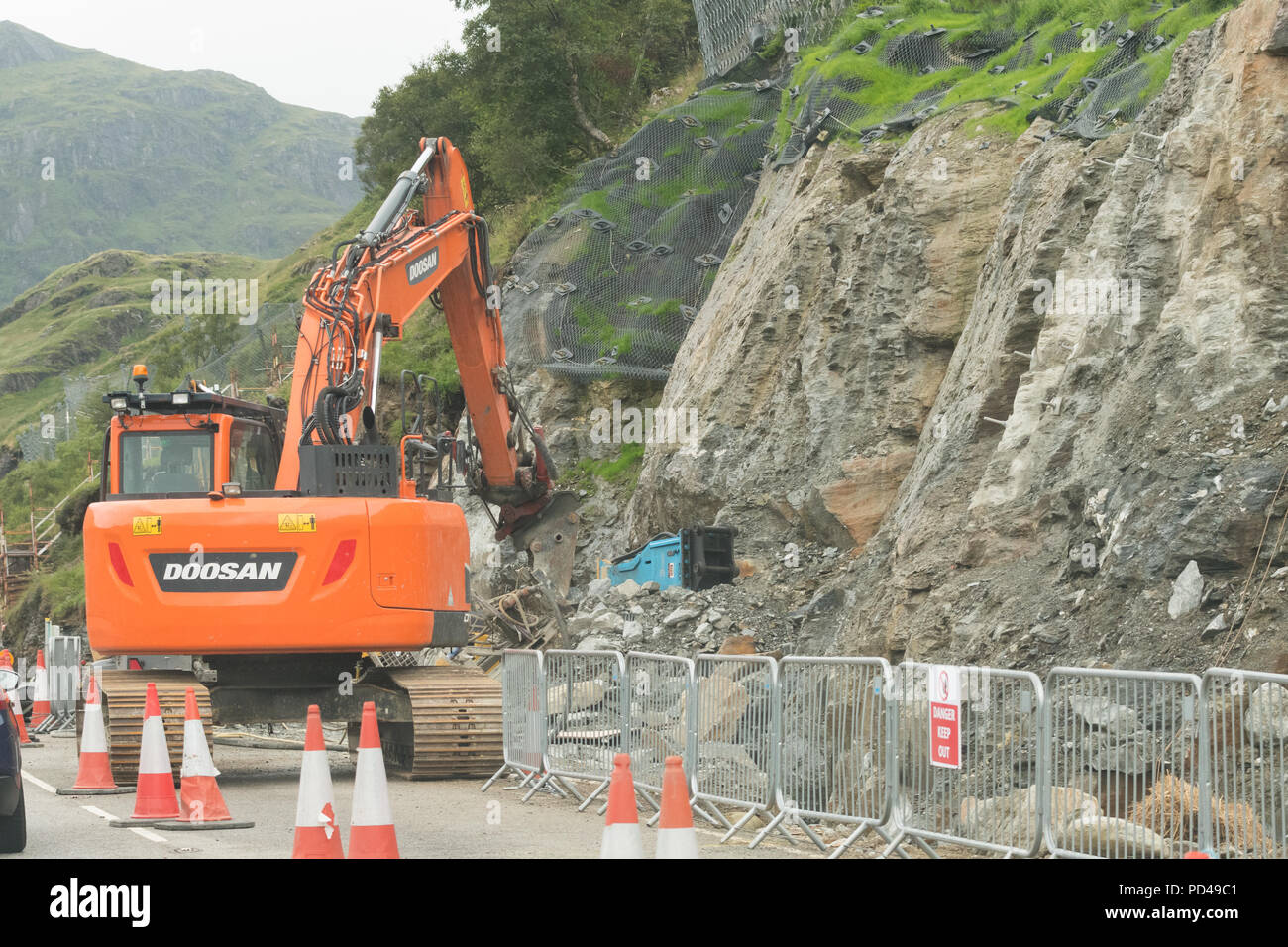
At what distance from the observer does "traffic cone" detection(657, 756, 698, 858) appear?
662 centimetres

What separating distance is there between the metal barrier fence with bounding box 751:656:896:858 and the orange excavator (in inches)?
164

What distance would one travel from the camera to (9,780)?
873 centimetres

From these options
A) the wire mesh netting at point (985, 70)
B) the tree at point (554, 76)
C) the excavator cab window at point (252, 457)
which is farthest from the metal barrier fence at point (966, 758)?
the tree at point (554, 76)

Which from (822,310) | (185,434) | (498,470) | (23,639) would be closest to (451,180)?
(498,470)

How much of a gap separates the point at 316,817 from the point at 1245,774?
15.9ft

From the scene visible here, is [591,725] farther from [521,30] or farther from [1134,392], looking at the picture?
[521,30]

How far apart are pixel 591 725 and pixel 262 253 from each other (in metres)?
196

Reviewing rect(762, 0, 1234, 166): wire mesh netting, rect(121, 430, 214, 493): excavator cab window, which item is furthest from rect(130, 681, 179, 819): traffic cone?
rect(762, 0, 1234, 166): wire mesh netting

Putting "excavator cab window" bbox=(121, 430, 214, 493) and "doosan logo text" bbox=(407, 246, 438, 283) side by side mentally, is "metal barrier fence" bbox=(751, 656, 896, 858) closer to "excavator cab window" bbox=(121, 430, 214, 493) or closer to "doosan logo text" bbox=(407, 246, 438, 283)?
"excavator cab window" bbox=(121, 430, 214, 493)

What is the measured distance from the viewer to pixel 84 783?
12648 millimetres
